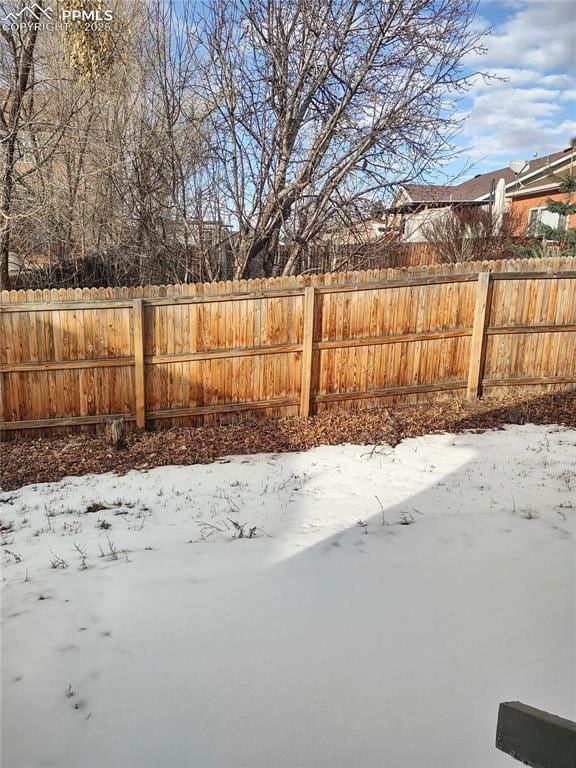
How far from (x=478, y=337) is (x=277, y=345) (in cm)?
284

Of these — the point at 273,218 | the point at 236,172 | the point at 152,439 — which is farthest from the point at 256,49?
the point at 152,439

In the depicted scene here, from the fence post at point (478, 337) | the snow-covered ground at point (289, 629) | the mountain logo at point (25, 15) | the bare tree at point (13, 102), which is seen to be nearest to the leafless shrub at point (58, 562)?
the snow-covered ground at point (289, 629)

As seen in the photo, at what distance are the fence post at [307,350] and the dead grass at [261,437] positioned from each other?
257mm

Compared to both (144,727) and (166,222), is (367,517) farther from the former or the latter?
(166,222)

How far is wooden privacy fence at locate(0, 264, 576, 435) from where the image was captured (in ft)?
22.1

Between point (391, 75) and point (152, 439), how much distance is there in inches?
241

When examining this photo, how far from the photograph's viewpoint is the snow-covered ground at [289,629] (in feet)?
6.62

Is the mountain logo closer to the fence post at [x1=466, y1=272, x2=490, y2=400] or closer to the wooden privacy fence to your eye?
the wooden privacy fence

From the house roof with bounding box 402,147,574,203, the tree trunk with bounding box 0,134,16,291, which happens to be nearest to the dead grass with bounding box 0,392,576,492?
the tree trunk with bounding box 0,134,16,291

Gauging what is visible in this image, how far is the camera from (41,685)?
7.41ft

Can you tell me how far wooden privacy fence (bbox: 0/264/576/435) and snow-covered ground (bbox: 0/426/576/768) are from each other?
8.03 ft

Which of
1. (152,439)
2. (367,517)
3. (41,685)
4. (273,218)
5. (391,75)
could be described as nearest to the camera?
(41,685)

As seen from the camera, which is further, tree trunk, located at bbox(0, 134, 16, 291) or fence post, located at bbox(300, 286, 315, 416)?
tree trunk, located at bbox(0, 134, 16, 291)

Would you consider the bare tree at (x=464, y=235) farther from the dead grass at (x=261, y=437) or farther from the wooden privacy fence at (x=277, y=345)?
the dead grass at (x=261, y=437)
